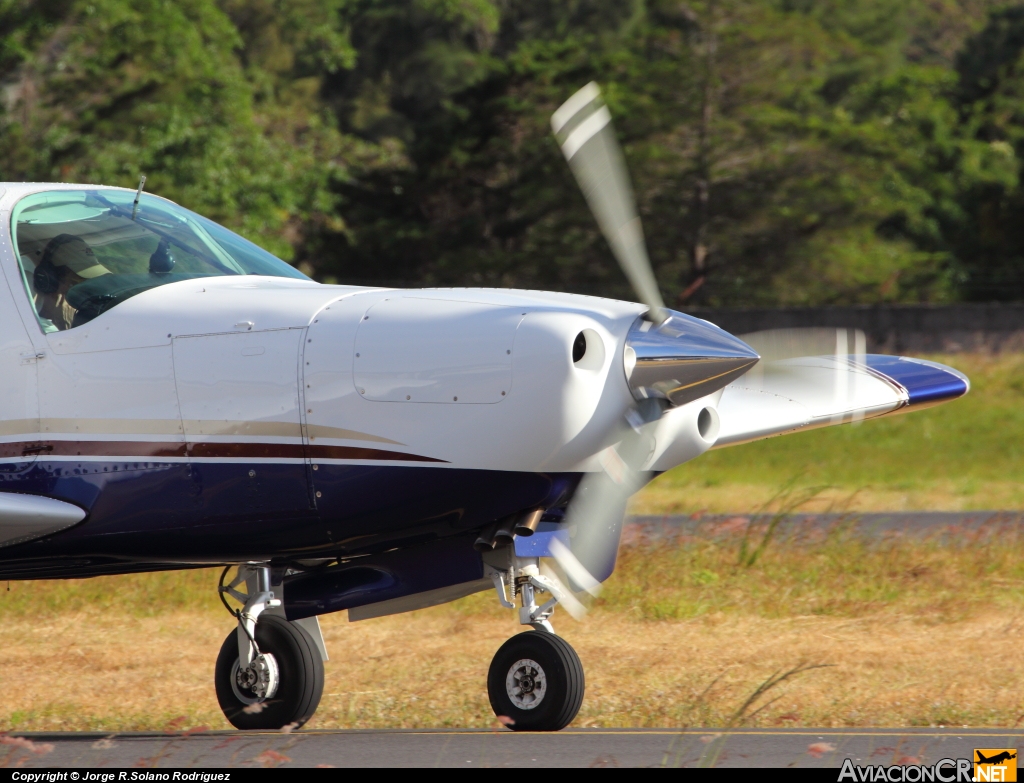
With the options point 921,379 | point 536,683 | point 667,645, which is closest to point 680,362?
point 536,683

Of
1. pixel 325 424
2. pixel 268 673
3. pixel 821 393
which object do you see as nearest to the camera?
pixel 325 424

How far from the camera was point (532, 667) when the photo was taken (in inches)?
243

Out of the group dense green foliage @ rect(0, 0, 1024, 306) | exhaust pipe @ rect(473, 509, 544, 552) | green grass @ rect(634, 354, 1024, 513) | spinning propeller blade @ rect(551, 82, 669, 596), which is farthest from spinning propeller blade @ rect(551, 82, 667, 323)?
dense green foliage @ rect(0, 0, 1024, 306)

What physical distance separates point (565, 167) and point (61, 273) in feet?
88.3

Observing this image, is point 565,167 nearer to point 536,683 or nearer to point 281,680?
point 281,680

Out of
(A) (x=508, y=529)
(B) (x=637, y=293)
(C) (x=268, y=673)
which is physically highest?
(B) (x=637, y=293)

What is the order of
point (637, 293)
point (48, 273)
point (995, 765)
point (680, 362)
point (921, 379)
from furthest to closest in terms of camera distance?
point (921, 379) → point (48, 273) → point (637, 293) → point (680, 362) → point (995, 765)

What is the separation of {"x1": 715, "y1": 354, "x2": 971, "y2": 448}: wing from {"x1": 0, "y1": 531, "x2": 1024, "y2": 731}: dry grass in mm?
1398

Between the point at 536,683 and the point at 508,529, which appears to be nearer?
the point at 508,529

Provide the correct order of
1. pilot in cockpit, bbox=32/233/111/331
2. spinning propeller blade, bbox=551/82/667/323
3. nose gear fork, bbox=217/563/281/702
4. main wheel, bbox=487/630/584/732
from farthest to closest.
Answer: nose gear fork, bbox=217/563/281/702 < pilot in cockpit, bbox=32/233/111/331 < main wheel, bbox=487/630/584/732 < spinning propeller blade, bbox=551/82/667/323

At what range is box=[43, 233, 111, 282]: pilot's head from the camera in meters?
6.48

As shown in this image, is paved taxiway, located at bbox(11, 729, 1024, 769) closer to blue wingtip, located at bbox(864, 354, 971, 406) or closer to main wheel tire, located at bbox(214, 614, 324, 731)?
main wheel tire, located at bbox(214, 614, 324, 731)

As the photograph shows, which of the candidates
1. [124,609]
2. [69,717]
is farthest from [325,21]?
[69,717]

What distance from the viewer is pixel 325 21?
52219 mm
